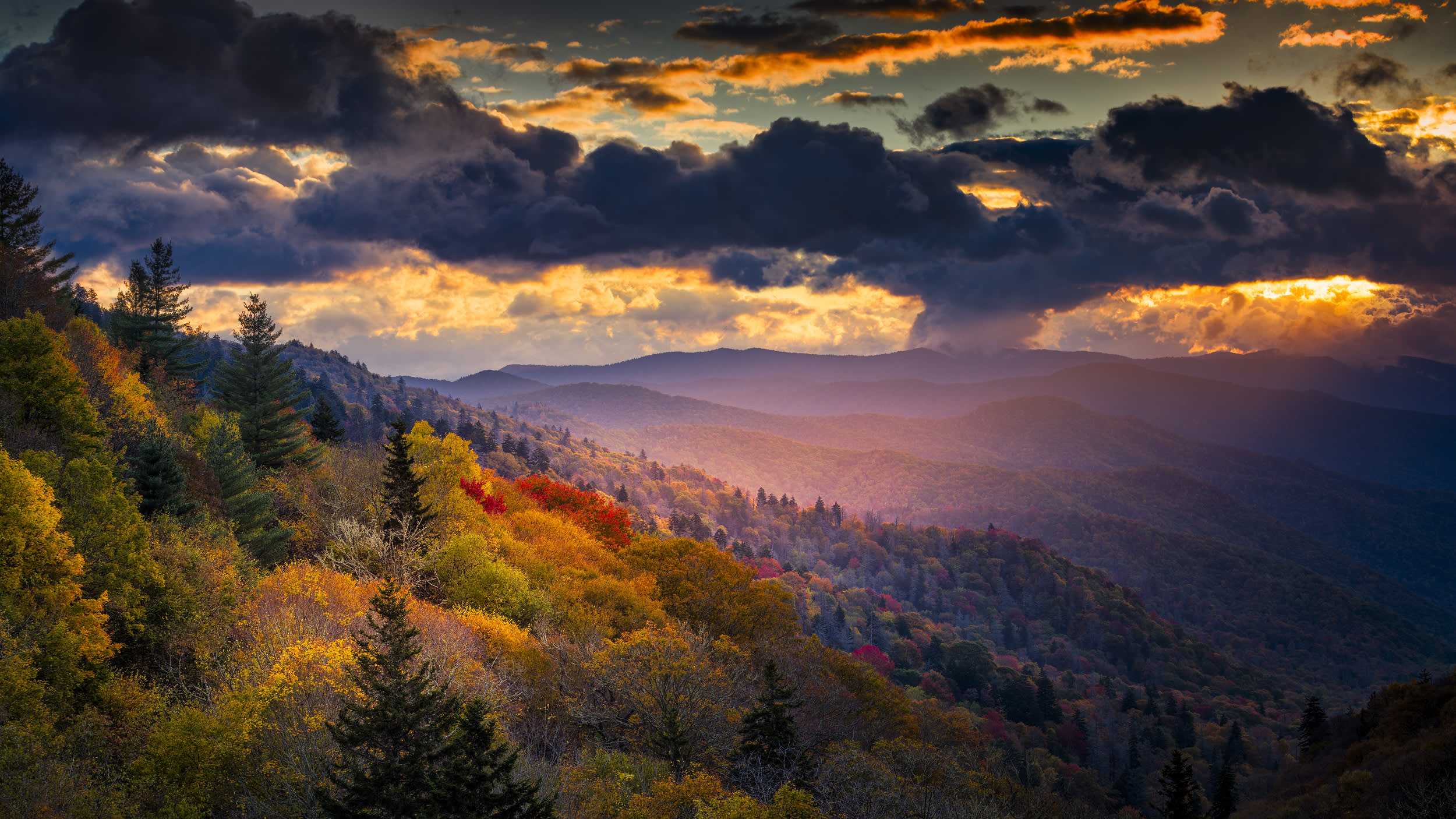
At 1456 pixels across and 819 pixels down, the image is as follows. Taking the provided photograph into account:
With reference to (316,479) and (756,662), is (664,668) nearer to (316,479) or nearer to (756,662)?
(756,662)

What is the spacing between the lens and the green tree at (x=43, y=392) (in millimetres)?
Result: 40000

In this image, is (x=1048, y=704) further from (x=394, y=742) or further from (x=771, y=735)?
(x=394, y=742)

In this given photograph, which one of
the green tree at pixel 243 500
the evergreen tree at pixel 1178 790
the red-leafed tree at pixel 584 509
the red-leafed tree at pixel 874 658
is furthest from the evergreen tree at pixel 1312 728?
Result: the green tree at pixel 243 500

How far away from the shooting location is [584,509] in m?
81.6

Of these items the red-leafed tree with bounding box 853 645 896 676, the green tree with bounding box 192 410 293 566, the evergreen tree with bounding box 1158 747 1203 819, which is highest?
the green tree with bounding box 192 410 293 566

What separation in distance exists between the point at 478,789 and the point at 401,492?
3306cm

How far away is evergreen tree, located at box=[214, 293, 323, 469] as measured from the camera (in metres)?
60.0

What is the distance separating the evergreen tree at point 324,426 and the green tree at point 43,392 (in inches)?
1349

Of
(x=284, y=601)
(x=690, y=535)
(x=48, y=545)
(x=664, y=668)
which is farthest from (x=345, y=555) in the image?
(x=690, y=535)

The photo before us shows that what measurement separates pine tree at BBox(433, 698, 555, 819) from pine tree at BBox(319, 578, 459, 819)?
0.39 m

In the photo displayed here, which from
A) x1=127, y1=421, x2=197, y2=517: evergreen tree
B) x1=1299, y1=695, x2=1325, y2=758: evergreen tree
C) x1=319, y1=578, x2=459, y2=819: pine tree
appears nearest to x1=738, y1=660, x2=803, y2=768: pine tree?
x1=319, y1=578, x2=459, y2=819: pine tree

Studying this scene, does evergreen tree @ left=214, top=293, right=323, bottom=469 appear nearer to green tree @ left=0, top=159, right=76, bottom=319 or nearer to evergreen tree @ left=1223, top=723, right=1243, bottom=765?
green tree @ left=0, top=159, right=76, bottom=319

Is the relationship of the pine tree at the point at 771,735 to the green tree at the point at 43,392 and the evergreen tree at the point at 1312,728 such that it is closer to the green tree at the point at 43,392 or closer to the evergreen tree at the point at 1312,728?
the green tree at the point at 43,392

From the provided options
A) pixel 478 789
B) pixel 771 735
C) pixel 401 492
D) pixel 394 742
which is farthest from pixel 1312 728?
pixel 394 742
